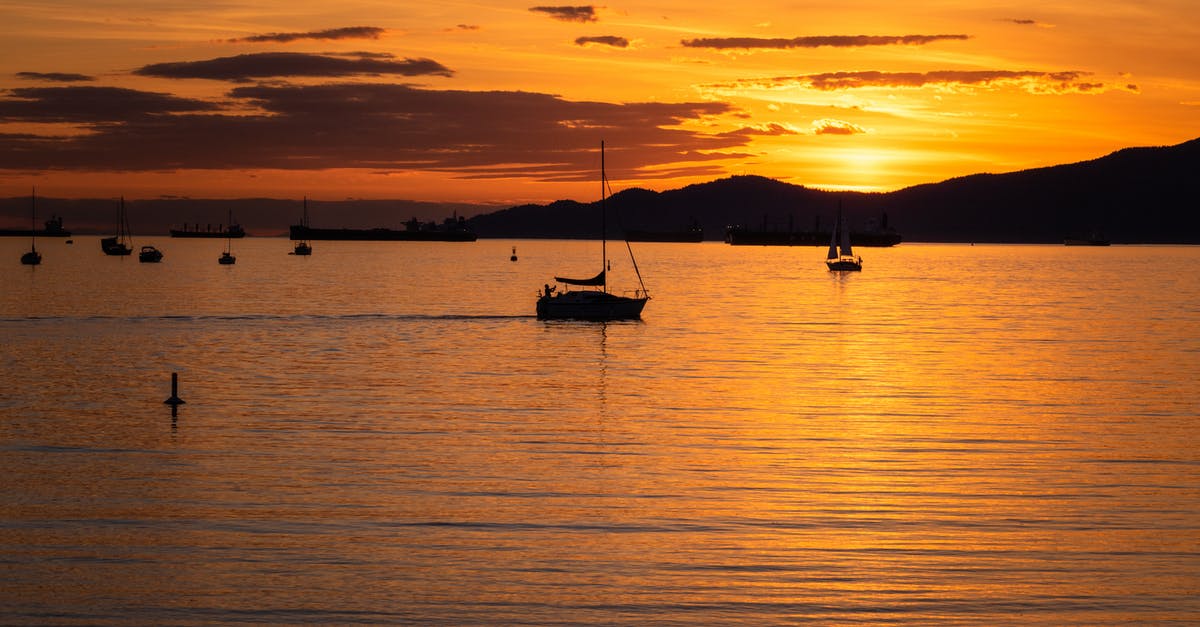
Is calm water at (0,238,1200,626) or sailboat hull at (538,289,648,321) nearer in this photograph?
calm water at (0,238,1200,626)

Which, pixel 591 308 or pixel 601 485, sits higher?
pixel 591 308

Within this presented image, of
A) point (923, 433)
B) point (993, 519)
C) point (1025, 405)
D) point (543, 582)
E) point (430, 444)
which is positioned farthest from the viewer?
point (1025, 405)

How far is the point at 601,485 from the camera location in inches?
1334

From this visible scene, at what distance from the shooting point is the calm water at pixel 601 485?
2292 cm

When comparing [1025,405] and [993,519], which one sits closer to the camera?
[993,519]

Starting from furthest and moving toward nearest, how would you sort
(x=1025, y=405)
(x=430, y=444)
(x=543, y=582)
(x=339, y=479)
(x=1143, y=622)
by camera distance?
(x=1025, y=405)
(x=430, y=444)
(x=339, y=479)
(x=543, y=582)
(x=1143, y=622)

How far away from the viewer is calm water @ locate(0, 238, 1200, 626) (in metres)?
22.9

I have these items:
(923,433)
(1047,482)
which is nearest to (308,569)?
(1047,482)

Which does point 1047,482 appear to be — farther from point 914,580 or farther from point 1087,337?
point 1087,337

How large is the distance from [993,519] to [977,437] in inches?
535

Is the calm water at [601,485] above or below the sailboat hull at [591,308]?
below

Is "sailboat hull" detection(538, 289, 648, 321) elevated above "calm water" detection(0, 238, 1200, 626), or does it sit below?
above

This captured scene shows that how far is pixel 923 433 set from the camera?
43500 mm

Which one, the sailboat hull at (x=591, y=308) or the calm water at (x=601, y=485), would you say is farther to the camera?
the sailboat hull at (x=591, y=308)
